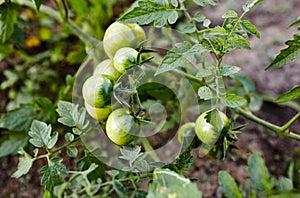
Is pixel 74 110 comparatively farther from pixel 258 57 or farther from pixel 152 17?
pixel 258 57

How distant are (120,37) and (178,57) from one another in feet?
0.66

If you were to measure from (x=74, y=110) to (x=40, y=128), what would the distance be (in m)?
0.08

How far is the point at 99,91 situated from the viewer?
0.82 m

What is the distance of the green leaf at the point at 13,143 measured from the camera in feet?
4.12

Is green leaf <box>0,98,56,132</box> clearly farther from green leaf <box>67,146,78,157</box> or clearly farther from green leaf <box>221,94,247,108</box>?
green leaf <box>221,94,247,108</box>

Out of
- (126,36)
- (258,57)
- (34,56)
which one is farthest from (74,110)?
(258,57)

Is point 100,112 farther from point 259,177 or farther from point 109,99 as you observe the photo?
point 259,177

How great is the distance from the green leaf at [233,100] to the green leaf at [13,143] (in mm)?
708

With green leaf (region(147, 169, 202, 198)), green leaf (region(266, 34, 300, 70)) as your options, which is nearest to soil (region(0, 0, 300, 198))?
green leaf (region(266, 34, 300, 70))

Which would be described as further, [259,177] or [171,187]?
[259,177]

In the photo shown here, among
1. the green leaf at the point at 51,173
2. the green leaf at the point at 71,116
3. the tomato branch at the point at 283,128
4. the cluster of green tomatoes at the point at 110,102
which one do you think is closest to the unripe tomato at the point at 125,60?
the cluster of green tomatoes at the point at 110,102

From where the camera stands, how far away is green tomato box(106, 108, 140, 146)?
2.67 feet

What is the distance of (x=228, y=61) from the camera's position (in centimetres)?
176

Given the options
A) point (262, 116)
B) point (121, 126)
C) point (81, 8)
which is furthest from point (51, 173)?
point (262, 116)
